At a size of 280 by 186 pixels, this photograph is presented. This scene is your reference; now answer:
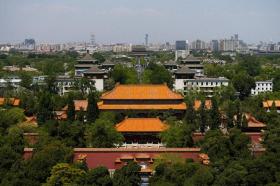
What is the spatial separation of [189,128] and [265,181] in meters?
5.64

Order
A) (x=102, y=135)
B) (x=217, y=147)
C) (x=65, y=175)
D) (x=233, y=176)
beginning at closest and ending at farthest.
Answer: (x=233, y=176) < (x=65, y=175) < (x=217, y=147) < (x=102, y=135)

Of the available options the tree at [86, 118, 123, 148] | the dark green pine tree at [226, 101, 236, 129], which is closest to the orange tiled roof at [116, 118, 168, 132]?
the tree at [86, 118, 123, 148]

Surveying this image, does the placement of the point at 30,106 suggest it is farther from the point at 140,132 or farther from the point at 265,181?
the point at 265,181

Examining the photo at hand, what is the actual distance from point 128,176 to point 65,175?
1.70 meters

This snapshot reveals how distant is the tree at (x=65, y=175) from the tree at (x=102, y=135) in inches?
153

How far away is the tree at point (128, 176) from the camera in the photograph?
14.3 metres

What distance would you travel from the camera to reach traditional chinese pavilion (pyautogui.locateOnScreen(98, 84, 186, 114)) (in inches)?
960

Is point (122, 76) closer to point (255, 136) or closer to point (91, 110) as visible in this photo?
point (91, 110)

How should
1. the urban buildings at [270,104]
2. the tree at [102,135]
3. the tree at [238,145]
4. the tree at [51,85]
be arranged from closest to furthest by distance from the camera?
the tree at [238,145]
the tree at [102,135]
the urban buildings at [270,104]
the tree at [51,85]

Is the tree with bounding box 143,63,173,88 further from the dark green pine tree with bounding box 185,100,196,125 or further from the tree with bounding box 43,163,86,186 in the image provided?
the tree with bounding box 43,163,86,186

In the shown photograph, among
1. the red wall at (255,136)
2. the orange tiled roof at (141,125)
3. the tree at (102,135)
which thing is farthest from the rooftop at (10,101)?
the red wall at (255,136)

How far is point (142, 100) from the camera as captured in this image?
24766mm

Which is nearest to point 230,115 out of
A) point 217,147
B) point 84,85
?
point 217,147

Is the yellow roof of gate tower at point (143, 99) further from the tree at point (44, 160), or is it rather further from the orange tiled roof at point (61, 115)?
the tree at point (44, 160)
